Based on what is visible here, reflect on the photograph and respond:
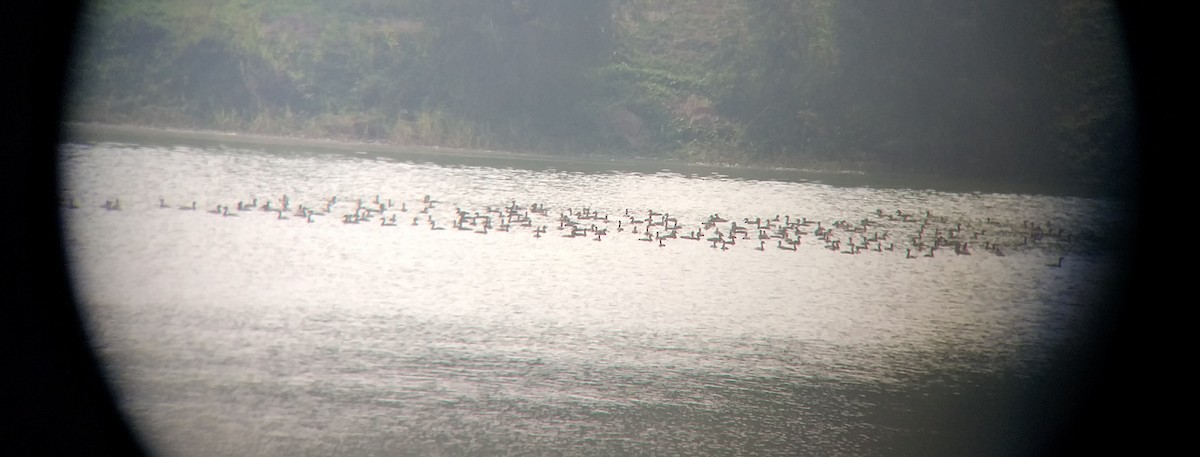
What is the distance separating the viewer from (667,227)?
13.5m

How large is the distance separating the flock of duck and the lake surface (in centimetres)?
7

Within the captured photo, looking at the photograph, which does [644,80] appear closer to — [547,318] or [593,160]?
[593,160]

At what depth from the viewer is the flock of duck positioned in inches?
502

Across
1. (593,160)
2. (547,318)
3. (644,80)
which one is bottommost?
(547,318)

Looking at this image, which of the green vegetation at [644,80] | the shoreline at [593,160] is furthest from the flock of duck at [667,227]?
the green vegetation at [644,80]

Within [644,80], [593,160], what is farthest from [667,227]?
[644,80]

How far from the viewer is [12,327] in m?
5.42

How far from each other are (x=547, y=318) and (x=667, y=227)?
549 centimetres

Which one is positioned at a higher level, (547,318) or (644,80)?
(644,80)

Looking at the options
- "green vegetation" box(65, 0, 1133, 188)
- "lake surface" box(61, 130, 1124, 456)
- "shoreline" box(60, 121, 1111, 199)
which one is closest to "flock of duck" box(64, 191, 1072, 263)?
"lake surface" box(61, 130, 1124, 456)

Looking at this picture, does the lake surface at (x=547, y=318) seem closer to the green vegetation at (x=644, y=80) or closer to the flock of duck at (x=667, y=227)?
the flock of duck at (x=667, y=227)

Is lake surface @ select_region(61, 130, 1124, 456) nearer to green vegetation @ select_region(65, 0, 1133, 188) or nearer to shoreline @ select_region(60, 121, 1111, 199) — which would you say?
shoreline @ select_region(60, 121, 1111, 199)

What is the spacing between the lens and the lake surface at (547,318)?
568 centimetres

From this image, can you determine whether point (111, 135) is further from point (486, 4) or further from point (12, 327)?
point (12, 327)
